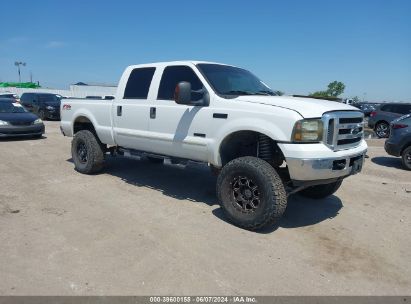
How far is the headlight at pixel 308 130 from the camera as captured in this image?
4227 mm

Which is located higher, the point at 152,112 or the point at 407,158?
the point at 152,112

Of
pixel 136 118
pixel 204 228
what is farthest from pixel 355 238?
pixel 136 118

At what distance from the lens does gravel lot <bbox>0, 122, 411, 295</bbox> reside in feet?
10.9

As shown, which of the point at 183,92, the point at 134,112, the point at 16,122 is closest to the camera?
the point at 183,92

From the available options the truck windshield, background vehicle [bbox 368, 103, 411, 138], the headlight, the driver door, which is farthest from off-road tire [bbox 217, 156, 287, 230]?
background vehicle [bbox 368, 103, 411, 138]

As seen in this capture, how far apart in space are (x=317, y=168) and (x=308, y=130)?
0.45 metres

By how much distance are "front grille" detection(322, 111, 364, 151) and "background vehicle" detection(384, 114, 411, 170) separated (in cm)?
467

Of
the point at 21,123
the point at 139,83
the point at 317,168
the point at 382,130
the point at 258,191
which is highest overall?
the point at 139,83

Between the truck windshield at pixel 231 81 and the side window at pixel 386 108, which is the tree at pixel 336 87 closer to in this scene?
the side window at pixel 386 108

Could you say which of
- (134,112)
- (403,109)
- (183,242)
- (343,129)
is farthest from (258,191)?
(403,109)

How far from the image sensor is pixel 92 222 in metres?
4.72

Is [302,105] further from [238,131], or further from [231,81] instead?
[231,81]

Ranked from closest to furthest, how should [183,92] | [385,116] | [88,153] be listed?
[183,92] < [88,153] < [385,116]

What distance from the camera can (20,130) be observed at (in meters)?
12.4
